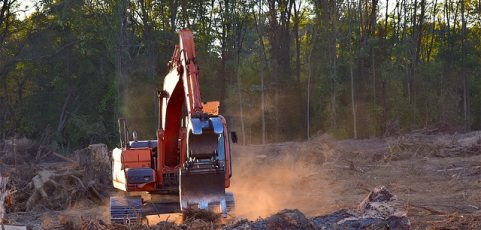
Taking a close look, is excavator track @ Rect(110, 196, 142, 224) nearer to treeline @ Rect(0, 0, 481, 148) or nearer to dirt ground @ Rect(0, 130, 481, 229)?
dirt ground @ Rect(0, 130, 481, 229)

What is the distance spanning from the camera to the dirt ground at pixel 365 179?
41.7ft

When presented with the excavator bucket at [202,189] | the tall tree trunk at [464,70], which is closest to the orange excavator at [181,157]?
the excavator bucket at [202,189]

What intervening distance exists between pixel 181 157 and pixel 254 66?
31320 millimetres

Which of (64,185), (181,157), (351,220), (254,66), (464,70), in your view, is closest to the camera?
(351,220)

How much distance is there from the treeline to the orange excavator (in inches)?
851

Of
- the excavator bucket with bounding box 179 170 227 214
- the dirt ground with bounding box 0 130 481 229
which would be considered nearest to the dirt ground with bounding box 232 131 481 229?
the dirt ground with bounding box 0 130 481 229

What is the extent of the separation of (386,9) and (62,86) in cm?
2020

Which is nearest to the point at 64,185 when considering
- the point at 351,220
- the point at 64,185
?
the point at 64,185

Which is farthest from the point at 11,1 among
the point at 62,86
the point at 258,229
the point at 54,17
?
the point at 258,229

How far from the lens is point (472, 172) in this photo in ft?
58.6

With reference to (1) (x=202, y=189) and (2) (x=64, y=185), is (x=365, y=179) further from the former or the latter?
(1) (x=202, y=189)

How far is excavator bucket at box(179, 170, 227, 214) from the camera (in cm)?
979

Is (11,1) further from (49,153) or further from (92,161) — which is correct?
(92,161)

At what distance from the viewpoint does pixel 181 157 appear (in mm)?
11328
